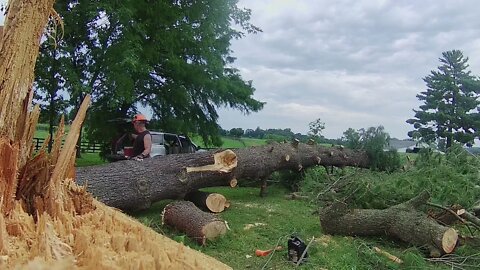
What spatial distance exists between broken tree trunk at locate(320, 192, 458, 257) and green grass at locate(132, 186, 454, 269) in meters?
0.14

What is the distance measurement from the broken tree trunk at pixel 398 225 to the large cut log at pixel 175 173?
1.97 metres

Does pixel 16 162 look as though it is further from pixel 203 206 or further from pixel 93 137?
pixel 93 137

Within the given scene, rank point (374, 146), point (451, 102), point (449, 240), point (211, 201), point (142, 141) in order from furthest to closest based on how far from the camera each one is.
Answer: point (451, 102) < point (374, 146) < point (142, 141) < point (211, 201) < point (449, 240)

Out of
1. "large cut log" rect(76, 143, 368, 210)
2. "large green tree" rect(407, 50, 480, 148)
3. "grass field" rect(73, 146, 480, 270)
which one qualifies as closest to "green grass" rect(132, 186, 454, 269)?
"grass field" rect(73, 146, 480, 270)

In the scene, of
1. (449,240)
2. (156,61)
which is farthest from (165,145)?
(449,240)

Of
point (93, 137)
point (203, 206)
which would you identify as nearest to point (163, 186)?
point (203, 206)

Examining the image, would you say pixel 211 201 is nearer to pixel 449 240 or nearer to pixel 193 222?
pixel 193 222

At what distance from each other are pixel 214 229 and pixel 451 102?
28302 millimetres

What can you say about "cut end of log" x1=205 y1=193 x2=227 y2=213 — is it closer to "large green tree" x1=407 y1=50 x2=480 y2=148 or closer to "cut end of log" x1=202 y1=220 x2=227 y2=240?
"cut end of log" x1=202 y1=220 x2=227 y2=240

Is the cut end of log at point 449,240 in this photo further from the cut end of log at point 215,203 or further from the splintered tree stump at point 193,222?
the cut end of log at point 215,203

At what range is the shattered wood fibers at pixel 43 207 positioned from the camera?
1.04 m

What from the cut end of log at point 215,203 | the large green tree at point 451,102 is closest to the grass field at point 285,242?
the cut end of log at point 215,203

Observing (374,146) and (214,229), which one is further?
(374,146)

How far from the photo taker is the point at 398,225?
19.4ft
